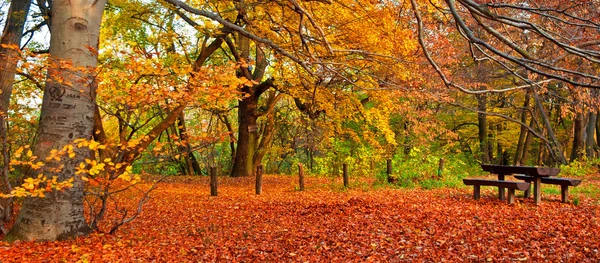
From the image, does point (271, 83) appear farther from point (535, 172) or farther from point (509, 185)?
point (535, 172)

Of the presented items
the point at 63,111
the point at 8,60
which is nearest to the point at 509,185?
the point at 63,111

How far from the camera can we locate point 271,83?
1476 centimetres

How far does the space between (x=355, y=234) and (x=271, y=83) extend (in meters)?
9.69

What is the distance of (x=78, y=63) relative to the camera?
4.95 m

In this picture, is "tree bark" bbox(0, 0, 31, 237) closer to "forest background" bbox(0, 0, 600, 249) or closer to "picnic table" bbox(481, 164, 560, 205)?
"forest background" bbox(0, 0, 600, 249)

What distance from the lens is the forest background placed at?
4.73m

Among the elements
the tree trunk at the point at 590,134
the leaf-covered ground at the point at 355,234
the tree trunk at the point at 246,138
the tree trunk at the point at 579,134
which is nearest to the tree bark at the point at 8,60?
the leaf-covered ground at the point at 355,234

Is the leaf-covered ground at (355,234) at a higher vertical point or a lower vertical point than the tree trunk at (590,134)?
lower

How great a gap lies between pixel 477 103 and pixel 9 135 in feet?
59.4

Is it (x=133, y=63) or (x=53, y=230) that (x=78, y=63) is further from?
(x=53, y=230)

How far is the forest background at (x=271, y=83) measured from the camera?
4.73 meters

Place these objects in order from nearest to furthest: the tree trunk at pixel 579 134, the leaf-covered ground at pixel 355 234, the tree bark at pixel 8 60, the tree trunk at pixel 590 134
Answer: the leaf-covered ground at pixel 355 234 → the tree bark at pixel 8 60 → the tree trunk at pixel 579 134 → the tree trunk at pixel 590 134

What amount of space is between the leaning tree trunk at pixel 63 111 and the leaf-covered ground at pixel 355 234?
258 mm

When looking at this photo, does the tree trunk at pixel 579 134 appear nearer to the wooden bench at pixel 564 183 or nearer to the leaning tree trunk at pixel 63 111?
the wooden bench at pixel 564 183
